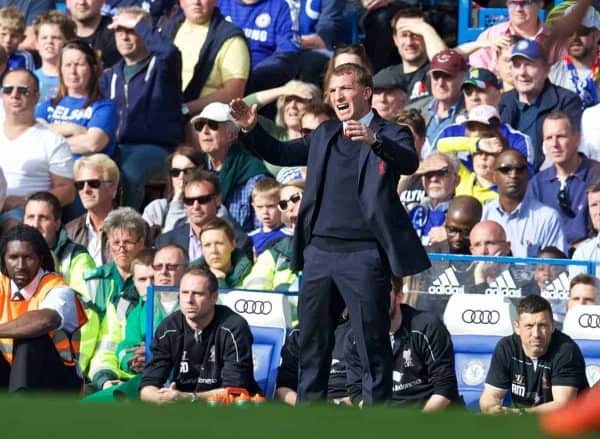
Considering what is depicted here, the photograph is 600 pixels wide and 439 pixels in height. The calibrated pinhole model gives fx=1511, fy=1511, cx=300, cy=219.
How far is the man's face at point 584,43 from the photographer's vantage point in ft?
40.0

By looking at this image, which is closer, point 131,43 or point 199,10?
point 131,43

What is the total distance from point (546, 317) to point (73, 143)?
5.04 metres

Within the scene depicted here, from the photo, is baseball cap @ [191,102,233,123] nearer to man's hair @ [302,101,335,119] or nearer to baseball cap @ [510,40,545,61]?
man's hair @ [302,101,335,119]

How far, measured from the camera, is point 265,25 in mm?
13617

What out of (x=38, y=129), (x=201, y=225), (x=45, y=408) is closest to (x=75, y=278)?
(x=201, y=225)

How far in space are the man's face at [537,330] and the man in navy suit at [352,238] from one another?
1313 millimetres

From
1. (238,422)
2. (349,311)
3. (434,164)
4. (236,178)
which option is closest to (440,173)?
(434,164)

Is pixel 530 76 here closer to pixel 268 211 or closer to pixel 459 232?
pixel 459 232

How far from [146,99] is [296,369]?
3.91 m

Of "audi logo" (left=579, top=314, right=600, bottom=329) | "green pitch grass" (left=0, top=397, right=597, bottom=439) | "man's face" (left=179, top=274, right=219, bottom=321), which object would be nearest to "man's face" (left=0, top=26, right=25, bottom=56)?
"man's face" (left=179, top=274, right=219, bottom=321)

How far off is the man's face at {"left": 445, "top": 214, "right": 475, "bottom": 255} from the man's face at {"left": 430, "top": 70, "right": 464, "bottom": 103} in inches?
80.6

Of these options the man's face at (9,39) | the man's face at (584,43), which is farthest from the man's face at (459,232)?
the man's face at (9,39)

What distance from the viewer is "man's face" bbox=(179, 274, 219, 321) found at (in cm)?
954

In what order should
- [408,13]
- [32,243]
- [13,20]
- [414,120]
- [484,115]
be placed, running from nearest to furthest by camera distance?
1. [32,243]
2. [484,115]
3. [414,120]
4. [408,13]
5. [13,20]
